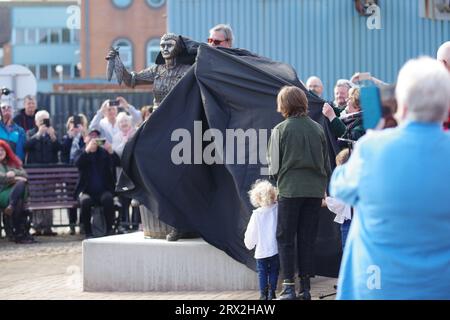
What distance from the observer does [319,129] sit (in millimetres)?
9453

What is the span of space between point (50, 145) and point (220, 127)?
315 inches

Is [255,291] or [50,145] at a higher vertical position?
[50,145]

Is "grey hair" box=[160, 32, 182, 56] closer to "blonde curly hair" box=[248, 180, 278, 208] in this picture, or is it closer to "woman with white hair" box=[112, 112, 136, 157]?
"blonde curly hair" box=[248, 180, 278, 208]

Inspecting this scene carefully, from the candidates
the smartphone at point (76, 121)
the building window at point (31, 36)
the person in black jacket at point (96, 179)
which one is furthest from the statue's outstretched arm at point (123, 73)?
the building window at point (31, 36)

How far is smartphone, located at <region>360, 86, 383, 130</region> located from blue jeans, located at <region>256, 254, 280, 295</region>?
4380mm

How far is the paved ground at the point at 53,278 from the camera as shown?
10.1 meters

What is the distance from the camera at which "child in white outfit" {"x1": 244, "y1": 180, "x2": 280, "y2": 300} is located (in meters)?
9.62

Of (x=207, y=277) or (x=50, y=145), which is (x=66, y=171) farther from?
(x=207, y=277)

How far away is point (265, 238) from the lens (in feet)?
31.7

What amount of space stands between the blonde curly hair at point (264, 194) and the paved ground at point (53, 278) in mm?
841

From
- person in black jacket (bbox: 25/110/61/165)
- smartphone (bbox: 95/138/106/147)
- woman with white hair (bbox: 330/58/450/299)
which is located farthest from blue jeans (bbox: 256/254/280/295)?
person in black jacket (bbox: 25/110/61/165)

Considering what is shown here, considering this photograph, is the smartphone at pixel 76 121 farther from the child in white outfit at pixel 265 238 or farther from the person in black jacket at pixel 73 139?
the child in white outfit at pixel 265 238

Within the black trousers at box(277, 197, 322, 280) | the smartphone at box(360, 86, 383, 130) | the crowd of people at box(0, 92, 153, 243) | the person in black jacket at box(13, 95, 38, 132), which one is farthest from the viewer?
the person in black jacket at box(13, 95, 38, 132)
